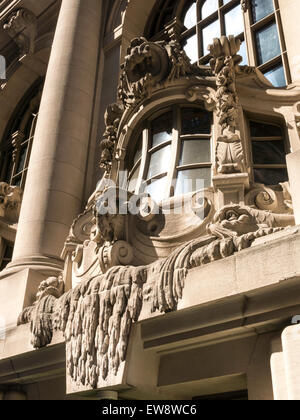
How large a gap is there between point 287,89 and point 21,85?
13979 mm

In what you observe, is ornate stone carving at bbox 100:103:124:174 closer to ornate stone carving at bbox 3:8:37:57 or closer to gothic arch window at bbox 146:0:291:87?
gothic arch window at bbox 146:0:291:87

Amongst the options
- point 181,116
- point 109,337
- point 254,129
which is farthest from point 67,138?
point 109,337

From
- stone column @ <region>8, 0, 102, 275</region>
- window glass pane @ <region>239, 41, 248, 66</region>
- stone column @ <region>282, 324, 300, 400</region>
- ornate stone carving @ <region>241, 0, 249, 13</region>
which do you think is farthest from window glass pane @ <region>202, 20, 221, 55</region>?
stone column @ <region>282, 324, 300, 400</region>

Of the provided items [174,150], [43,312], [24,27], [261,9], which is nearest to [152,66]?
[174,150]

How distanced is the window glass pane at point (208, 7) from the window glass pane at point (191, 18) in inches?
11.1

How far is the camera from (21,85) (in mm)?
19656

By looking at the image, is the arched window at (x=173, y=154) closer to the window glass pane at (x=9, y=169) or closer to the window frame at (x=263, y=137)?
the window frame at (x=263, y=137)

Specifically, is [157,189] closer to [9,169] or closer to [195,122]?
[195,122]

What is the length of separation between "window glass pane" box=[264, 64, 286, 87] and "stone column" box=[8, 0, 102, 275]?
4607mm

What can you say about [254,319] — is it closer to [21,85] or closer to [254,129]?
[254,129]

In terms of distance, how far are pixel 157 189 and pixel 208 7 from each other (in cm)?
841

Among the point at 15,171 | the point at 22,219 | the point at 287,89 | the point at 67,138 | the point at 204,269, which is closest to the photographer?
the point at 204,269

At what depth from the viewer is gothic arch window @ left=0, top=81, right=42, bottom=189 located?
17964mm
